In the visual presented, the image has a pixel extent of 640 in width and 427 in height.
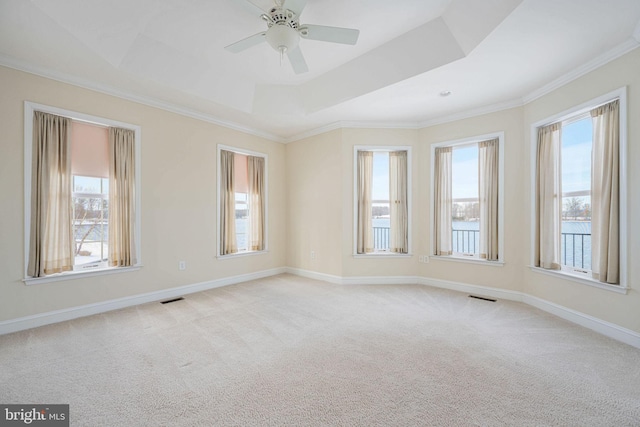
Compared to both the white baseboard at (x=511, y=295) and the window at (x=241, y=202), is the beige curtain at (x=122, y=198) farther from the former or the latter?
the white baseboard at (x=511, y=295)

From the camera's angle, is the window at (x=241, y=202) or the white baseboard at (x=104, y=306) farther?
the window at (x=241, y=202)

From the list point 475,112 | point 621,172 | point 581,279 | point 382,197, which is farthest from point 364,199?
point 621,172

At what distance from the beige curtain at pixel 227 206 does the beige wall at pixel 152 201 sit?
16 cm

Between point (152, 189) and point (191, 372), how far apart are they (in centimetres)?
267

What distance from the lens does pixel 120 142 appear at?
3.53 meters

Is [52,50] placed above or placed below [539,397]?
above

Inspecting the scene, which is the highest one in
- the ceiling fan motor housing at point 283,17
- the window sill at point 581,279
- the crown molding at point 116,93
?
the ceiling fan motor housing at point 283,17

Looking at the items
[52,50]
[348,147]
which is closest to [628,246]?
[348,147]

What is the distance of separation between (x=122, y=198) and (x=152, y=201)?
351 mm

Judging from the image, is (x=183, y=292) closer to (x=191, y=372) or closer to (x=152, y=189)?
(x=152, y=189)

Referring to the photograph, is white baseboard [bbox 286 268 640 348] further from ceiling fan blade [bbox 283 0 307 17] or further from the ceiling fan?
ceiling fan blade [bbox 283 0 307 17]

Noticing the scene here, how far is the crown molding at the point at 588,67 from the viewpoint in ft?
8.32

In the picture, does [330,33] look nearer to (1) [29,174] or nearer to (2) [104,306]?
(1) [29,174]

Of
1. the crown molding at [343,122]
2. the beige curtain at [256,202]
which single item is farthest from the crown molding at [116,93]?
the beige curtain at [256,202]
